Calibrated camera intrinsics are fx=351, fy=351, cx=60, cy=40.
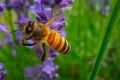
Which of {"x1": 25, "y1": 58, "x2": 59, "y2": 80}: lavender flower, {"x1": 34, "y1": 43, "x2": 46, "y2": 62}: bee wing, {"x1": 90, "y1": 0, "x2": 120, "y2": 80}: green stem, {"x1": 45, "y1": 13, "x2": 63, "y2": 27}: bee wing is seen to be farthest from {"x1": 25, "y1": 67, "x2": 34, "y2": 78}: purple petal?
{"x1": 90, "y1": 0, "x2": 120, "y2": 80}: green stem

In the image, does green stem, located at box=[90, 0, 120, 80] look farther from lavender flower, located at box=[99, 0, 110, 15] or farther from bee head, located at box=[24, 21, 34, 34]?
lavender flower, located at box=[99, 0, 110, 15]

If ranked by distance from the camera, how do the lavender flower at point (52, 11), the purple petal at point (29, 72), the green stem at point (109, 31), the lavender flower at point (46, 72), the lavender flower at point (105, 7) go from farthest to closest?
the lavender flower at point (105, 7) → the purple petal at point (29, 72) → the lavender flower at point (46, 72) → the lavender flower at point (52, 11) → the green stem at point (109, 31)

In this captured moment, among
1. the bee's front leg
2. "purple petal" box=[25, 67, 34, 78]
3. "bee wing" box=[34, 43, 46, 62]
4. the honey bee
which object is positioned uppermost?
the honey bee

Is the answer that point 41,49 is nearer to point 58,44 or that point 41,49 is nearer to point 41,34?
point 41,34

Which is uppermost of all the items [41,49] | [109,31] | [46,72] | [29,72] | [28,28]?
[109,31]

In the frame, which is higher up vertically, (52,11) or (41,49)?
(52,11)

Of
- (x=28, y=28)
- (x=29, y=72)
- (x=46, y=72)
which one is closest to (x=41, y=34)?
(x=28, y=28)

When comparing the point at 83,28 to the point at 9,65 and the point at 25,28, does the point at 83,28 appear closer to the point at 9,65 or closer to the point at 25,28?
the point at 9,65

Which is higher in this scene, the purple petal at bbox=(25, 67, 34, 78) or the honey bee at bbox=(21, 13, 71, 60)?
the honey bee at bbox=(21, 13, 71, 60)

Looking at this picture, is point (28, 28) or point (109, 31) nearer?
point (109, 31)

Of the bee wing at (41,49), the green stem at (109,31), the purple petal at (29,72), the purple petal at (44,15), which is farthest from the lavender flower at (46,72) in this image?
the green stem at (109,31)

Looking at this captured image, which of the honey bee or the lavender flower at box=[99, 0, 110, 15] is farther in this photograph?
the lavender flower at box=[99, 0, 110, 15]

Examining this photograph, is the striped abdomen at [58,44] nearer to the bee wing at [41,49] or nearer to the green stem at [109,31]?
the bee wing at [41,49]

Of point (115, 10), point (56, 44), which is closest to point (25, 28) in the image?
point (56, 44)
